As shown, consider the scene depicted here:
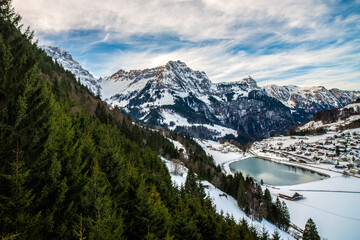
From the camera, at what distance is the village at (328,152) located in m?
102

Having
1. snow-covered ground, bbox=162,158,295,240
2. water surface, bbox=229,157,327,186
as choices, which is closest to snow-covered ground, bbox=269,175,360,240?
snow-covered ground, bbox=162,158,295,240

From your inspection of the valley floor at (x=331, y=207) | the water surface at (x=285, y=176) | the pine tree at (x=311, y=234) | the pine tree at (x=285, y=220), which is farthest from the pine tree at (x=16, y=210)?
the water surface at (x=285, y=176)

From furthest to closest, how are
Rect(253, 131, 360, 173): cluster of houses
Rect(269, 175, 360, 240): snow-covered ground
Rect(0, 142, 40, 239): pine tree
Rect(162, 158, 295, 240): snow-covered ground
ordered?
Rect(253, 131, 360, 173): cluster of houses
Rect(269, 175, 360, 240): snow-covered ground
Rect(162, 158, 295, 240): snow-covered ground
Rect(0, 142, 40, 239): pine tree

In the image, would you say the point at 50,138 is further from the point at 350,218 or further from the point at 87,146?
the point at 350,218

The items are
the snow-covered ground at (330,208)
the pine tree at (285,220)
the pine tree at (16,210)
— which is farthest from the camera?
the pine tree at (285,220)

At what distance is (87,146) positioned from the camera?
14828mm

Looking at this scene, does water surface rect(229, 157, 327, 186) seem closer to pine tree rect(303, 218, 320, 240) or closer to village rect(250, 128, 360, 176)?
village rect(250, 128, 360, 176)

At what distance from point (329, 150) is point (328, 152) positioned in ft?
22.8

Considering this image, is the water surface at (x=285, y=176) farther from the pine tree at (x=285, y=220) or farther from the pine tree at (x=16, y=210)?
the pine tree at (x=16, y=210)

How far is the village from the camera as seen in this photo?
102438 millimetres

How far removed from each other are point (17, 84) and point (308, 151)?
171 m

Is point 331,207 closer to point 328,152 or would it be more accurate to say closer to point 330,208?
point 330,208

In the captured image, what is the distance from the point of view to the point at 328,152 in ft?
416

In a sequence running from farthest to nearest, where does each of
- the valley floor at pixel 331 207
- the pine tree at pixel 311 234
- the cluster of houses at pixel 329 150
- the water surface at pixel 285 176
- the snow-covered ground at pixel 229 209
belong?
the cluster of houses at pixel 329 150, the water surface at pixel 285 176, the valley floor at pixel 331 207, the snow-covered ground at pixel 229 209, the pine tree at pixel 311 234
